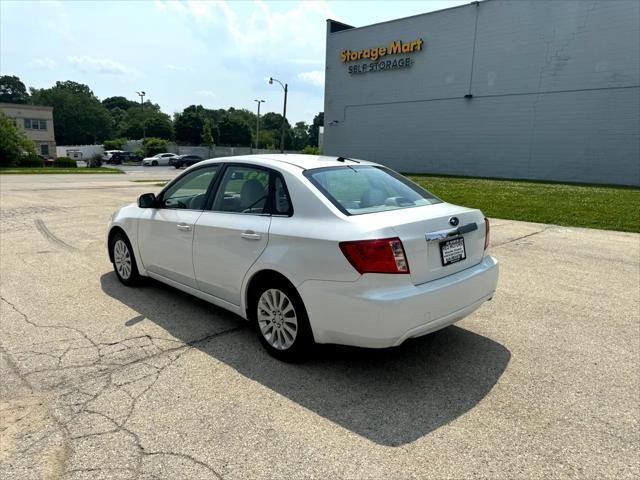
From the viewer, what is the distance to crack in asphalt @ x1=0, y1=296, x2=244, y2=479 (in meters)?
2.54

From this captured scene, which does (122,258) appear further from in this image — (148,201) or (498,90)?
(498,90)

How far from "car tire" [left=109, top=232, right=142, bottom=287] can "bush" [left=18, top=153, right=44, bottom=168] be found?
1823 inches

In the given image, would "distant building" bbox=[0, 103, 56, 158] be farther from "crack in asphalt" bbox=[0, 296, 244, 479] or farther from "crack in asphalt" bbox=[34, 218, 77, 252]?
"crack in asphalt" bbox=[0, 296, 244, 479]

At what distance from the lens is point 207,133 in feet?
289

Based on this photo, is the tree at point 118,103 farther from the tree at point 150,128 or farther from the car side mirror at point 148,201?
the car side mirror at point 148,201

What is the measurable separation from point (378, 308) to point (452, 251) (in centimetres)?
84

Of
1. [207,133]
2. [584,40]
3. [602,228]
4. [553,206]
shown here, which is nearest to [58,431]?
[602,228]

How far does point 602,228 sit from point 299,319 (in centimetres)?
916

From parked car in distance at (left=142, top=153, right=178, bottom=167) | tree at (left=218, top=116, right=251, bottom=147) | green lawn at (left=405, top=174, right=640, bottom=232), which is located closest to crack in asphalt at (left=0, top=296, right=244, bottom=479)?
green lawn at (left=405, top=174, right=640, bottom=232)

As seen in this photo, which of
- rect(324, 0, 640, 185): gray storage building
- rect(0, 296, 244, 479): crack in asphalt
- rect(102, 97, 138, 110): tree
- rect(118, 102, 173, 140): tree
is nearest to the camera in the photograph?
rect(0, 296, 244, 479): crack in asphalt

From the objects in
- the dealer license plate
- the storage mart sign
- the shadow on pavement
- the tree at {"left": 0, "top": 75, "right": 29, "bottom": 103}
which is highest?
the tree at {"left": 0, "top": 75, "right": 29, "bottom": 103}

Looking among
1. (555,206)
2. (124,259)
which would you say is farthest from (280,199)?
(555,206)

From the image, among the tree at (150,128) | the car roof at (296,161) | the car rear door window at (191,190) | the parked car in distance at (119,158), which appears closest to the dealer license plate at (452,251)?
the car roof at (296,161)

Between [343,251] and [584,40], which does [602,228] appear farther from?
[584,40]
